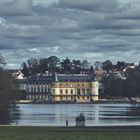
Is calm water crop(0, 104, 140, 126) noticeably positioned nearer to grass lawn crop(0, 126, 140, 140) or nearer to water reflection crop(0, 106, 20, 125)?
water reflection crop(0, 106, 20, 125)

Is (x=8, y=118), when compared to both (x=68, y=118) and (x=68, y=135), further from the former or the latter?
(x=68, y=135)

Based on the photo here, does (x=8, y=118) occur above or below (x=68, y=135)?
above

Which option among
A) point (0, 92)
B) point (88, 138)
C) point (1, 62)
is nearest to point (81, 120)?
point (88, 138)

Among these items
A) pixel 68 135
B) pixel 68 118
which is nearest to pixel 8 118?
pixel 68 118

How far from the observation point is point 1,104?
10194cm

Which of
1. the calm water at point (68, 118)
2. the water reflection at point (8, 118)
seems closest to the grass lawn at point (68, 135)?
the calm water at point (68, 118)

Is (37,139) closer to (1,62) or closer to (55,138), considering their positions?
(55,138)

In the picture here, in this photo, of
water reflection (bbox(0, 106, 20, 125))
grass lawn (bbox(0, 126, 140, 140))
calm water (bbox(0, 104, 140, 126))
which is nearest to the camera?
grass lawn (bbox(0, 126, 140, 140))

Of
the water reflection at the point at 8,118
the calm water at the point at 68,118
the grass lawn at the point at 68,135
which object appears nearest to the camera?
the grass lawn at the point at 68,135

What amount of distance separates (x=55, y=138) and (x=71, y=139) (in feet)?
4.41

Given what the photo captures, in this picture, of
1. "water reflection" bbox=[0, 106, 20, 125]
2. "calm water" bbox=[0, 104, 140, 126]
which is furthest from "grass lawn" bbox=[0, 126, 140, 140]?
"water reflection" bbox=[0, 106, 20, 125]

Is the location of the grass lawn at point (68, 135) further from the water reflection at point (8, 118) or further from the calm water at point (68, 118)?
the water reflection at point (8, 118)

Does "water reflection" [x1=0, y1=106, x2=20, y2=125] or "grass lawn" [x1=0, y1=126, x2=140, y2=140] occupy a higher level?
"water reflection" [x1=0, y1=106, x2=20, y2=125]

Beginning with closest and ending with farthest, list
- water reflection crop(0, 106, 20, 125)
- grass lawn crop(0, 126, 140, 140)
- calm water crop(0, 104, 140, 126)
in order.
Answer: grass lawn crop(0, 126, 140, 140), calm water crop(0, 104, 140, 126), water reflection crop(0, 106, 20, 125)
